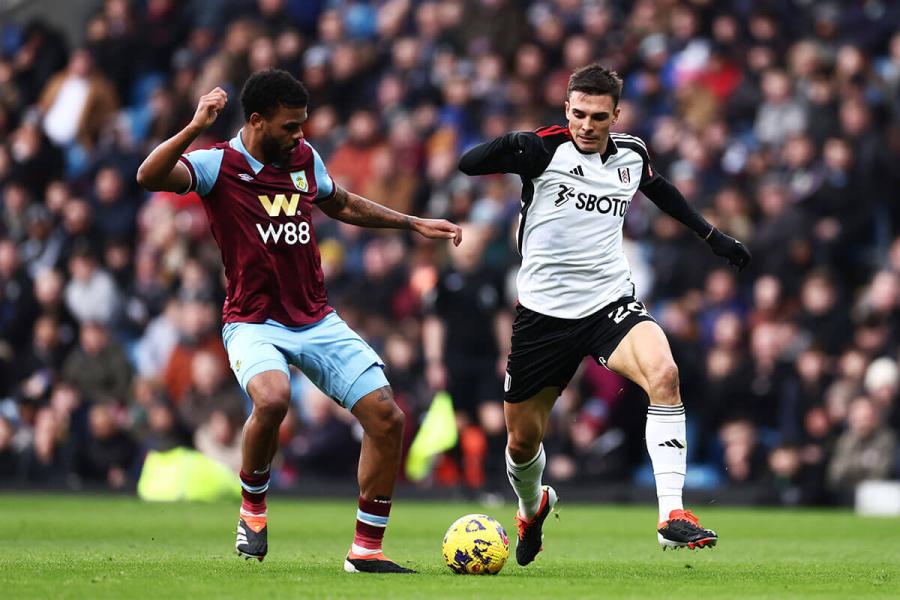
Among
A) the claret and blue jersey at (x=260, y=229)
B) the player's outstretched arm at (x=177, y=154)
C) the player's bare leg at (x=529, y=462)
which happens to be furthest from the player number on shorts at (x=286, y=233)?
the player's bare leg at (x=529, y=462)

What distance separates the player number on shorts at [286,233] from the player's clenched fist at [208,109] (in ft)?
2.87

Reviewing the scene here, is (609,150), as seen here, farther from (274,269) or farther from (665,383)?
(274,269)

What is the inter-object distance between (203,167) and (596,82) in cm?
236

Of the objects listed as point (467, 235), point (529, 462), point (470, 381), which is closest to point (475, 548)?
point (529, 462)

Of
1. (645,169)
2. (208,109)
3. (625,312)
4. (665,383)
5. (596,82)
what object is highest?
(596,82)

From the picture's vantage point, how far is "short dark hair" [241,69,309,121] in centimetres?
893

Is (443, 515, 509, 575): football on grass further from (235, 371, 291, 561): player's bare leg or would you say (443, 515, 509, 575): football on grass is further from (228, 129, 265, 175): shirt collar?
(228, 129, 265, 175): shirt collar

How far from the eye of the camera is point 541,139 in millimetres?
9711

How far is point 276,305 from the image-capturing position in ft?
30.1

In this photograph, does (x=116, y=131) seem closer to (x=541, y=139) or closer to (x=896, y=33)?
(x=896, y=33)

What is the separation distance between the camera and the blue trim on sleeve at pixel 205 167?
8984mm

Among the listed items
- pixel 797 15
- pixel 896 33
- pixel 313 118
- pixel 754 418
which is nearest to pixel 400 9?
pixel 313 118

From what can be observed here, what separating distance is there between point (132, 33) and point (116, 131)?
95.7 inches

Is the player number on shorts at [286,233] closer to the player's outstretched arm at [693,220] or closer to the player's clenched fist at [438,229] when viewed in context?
the player's clenched fist at [438,229]
